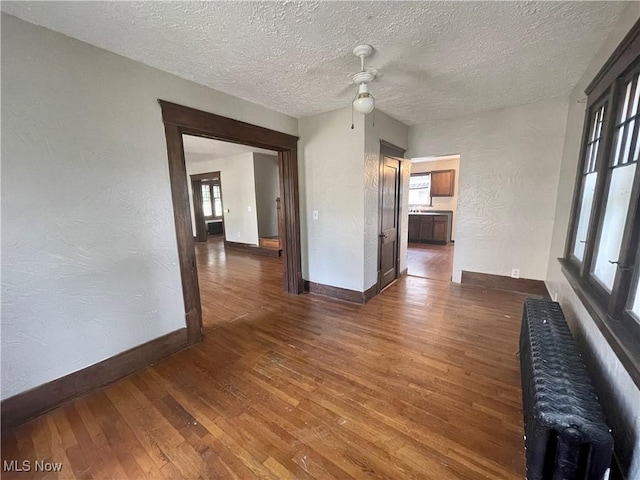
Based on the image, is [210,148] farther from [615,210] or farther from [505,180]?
[615,210]

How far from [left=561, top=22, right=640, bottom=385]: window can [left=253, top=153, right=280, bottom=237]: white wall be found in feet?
17.3

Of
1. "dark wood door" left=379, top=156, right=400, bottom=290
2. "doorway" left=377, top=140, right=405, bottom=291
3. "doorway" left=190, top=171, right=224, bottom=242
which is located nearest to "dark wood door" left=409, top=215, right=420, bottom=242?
"doorway" left=377, top=140, right=405, bottom=291

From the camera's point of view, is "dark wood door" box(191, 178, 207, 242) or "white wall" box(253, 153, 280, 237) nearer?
"white wall" box(253, 153, 280, 237)

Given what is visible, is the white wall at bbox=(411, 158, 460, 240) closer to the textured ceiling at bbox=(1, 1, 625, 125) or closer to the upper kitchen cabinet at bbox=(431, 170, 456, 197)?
the upper kitchen cabinet at bbox=(431, 170, 456, 197)

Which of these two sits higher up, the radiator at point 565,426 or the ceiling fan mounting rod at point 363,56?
the ceiling fan mounting rod at point 363,56

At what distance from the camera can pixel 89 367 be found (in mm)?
1931

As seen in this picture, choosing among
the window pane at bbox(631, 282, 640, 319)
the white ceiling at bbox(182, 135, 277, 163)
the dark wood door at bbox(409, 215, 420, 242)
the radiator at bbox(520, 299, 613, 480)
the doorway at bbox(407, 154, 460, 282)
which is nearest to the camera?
the radiator at bbox(520, 299, 613, 480)

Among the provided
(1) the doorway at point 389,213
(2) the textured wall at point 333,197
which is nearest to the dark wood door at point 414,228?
(1) the doorway at point 389,213

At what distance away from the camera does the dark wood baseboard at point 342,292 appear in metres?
3.47

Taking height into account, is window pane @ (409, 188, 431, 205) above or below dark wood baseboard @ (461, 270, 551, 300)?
above

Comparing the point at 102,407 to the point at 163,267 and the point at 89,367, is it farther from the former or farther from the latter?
the point at 163,267

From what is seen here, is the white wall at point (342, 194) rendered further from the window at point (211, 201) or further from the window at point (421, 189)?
the window at point (211, 201)

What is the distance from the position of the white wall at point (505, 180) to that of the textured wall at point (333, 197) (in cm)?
158

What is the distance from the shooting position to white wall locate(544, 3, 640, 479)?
113 cm
